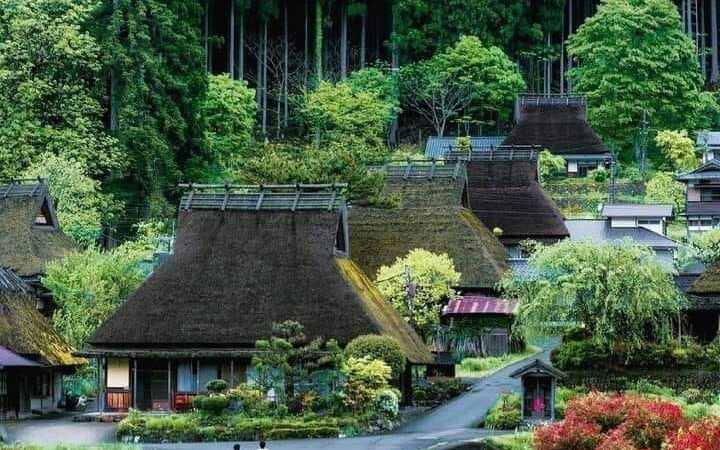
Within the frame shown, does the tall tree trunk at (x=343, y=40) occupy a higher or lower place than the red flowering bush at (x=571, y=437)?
higher

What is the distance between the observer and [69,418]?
62531mm

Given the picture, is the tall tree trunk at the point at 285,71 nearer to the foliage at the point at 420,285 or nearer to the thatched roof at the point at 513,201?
the thatched roof at the point at 513,201

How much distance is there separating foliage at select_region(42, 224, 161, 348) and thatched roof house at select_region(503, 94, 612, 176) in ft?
115

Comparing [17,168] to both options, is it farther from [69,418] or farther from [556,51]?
[556,51]

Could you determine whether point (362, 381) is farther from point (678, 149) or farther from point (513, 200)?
point (678, 149)

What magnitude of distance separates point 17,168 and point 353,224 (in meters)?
16.3

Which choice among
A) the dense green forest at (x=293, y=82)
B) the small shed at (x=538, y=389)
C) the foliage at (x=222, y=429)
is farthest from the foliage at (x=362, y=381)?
the dense green forest at (x=293, y=82)

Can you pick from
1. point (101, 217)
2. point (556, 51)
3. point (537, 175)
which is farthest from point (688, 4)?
point (101, 217)

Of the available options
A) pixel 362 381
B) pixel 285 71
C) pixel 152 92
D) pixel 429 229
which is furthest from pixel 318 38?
pixel 362 381

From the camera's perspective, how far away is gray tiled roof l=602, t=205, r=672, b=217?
90.1 metres

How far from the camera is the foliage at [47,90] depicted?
288ft

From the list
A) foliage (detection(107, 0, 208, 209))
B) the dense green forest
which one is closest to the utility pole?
the dense green forest

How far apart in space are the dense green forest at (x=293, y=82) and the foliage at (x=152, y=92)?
0.30 feet

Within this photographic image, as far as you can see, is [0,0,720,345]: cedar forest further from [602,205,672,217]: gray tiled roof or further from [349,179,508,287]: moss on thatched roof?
[602,205,672,217]: gray tiled roof
